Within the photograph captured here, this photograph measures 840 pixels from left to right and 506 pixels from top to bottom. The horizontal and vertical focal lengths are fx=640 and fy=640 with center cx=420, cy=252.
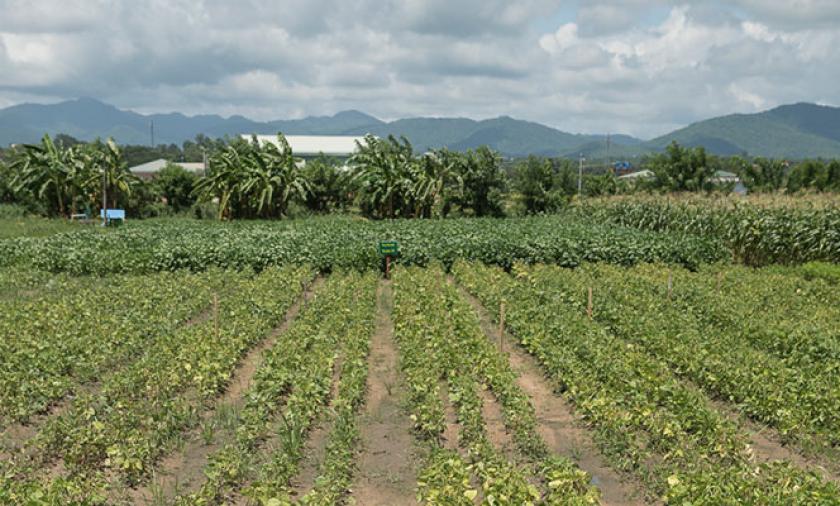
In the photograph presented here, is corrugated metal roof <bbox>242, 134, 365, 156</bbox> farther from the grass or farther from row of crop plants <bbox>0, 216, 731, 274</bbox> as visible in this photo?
row of crop plants <bbox>0, 216, 731, 274</bbox>

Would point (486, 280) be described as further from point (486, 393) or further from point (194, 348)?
point (194, 348)

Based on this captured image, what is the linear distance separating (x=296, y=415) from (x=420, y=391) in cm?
159

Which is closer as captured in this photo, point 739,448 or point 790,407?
point 739,448

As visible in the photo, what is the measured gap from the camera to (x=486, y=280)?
15.6 meters

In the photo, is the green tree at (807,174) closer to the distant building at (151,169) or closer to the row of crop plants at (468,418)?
the row of crop plants at (468,418)

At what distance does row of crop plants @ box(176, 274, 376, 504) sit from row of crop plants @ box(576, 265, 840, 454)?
468 centimetres

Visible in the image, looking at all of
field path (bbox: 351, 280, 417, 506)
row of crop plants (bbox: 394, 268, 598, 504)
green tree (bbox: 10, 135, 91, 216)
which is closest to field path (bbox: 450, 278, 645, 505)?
row of crop plants (bbox: 394, 268, 598, 504)

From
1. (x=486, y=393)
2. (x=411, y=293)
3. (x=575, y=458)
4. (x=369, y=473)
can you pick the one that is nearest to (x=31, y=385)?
(x=369, y=473)

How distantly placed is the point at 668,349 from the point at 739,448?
3.18 m

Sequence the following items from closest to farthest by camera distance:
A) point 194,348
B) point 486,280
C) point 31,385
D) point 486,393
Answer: point 31,385 → point 486,393 → point 194,348 → point 486,280

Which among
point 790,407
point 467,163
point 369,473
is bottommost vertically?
point 369,473

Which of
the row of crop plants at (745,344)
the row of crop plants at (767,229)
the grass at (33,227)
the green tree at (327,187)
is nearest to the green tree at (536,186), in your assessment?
→ the green tree at (327,187)

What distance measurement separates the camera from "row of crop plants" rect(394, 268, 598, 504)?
5.62 metres

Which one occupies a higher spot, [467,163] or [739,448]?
[467,163]
